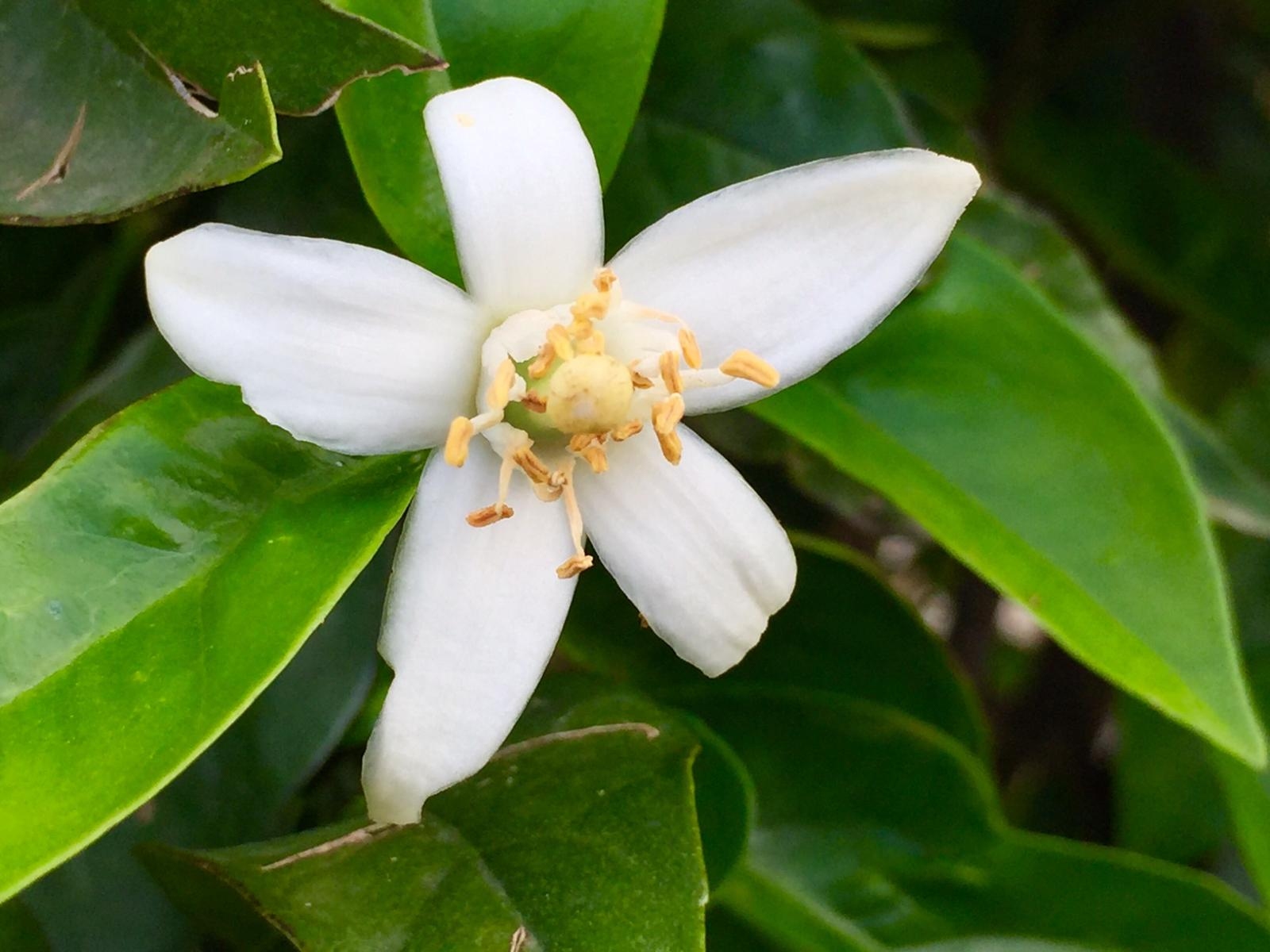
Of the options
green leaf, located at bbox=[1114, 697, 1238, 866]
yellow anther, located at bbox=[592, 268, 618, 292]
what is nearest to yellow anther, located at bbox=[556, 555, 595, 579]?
yellow anther, located at bbox=[592, 268, 618, 292]

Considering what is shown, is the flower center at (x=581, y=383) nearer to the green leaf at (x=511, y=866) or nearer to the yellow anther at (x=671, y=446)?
the yellow anther at (x=671, y=446)

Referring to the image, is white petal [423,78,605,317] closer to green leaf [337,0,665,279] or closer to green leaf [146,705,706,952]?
green leaf [337,0,665,279]

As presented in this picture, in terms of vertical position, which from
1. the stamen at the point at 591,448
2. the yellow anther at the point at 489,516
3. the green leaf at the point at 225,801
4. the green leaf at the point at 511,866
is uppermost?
the yellow anther at the point at 489,516

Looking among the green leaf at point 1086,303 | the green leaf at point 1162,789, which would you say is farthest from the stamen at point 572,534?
the green leaf at point 1162,789

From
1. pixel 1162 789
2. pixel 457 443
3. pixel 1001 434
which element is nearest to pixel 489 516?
pixel 457 443

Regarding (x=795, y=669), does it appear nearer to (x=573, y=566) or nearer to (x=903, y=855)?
(x=903, y=855)

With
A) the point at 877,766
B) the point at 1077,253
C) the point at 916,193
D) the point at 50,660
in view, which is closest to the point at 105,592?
the point at 50,660

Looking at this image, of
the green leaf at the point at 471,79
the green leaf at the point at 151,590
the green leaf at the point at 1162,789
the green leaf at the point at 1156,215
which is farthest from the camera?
the green leaf at the point at 1156,215
